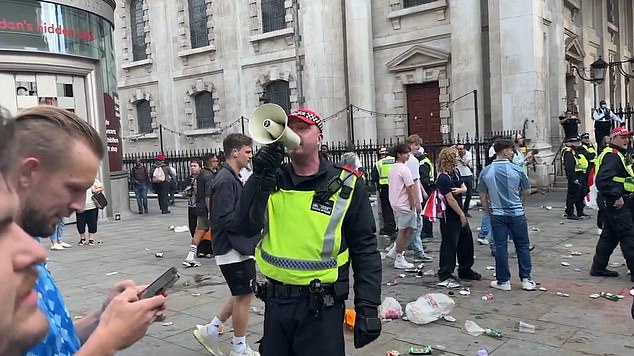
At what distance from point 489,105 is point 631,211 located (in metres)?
12.6

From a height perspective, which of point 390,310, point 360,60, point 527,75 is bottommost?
point 390,310

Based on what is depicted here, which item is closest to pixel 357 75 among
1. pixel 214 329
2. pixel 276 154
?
pixel 214 329

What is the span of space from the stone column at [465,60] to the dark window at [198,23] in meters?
13.3

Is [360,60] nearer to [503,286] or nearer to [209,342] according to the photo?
[503,286]

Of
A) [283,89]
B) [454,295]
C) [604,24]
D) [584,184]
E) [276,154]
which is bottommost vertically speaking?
[454,295]

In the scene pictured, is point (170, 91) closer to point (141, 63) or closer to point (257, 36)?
point (141, 63)

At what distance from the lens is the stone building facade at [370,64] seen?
18.5 meters

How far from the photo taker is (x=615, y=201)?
718 cm

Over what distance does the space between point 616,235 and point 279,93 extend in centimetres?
1962

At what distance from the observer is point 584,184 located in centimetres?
1214

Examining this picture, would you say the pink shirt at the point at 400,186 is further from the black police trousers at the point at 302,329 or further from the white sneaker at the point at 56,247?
the white sneaker at the point at 56,247

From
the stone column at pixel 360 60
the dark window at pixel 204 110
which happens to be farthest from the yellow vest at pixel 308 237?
the dark window at pixel 204 110

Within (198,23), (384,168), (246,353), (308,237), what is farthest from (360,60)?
(308,237)

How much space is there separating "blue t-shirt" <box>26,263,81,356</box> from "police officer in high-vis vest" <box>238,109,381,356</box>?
1471 millimetres
